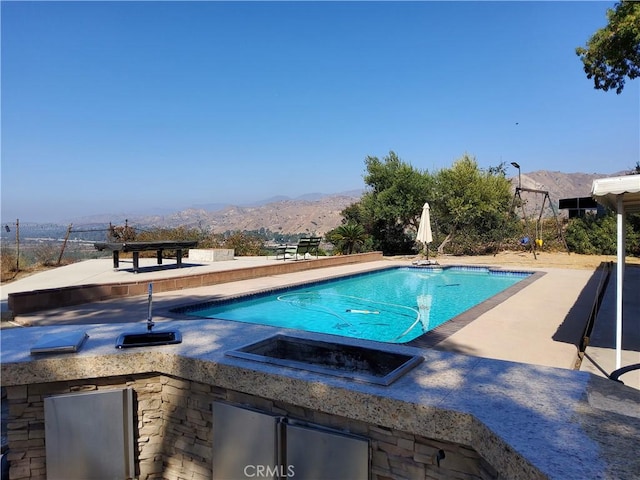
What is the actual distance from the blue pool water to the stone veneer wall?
384 centimetres

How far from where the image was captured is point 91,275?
9.49 meters

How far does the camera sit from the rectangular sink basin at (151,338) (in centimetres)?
300

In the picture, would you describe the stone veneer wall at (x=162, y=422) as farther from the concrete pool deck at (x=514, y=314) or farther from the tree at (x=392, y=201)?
the tree at (x=392, y=201)

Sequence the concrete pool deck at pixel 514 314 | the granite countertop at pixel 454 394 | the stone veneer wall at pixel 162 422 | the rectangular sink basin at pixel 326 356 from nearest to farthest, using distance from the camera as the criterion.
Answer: the granite countertop at pixel 454 394 < the stone veneer wall at pixel 162 422 < the rectangular sink basin at pixel 326 356 < the concrete pool deck at pixel 514 314

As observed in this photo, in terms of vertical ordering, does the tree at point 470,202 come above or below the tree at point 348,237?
above

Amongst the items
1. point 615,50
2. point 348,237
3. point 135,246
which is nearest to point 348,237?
point 348,237

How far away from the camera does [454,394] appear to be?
6.85 feet

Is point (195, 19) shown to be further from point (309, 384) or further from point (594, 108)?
point (594, 108)

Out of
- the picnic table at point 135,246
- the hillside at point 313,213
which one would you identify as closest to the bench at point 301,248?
the picnic table at point 135,246

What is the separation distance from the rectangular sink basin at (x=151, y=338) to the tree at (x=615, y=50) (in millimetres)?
13132

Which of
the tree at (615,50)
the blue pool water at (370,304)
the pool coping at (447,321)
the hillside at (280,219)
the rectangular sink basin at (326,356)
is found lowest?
the blue pool water at (370,304)

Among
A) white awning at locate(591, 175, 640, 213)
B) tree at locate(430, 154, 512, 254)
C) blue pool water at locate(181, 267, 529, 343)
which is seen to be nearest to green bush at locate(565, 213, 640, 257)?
tree at locate(430, 154, 512, 254)

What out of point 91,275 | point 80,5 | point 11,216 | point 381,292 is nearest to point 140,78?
point 80,5

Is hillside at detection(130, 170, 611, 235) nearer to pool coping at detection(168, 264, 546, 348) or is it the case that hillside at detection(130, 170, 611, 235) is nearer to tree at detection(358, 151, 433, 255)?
tree at detection(358, 151, 433, 255)
